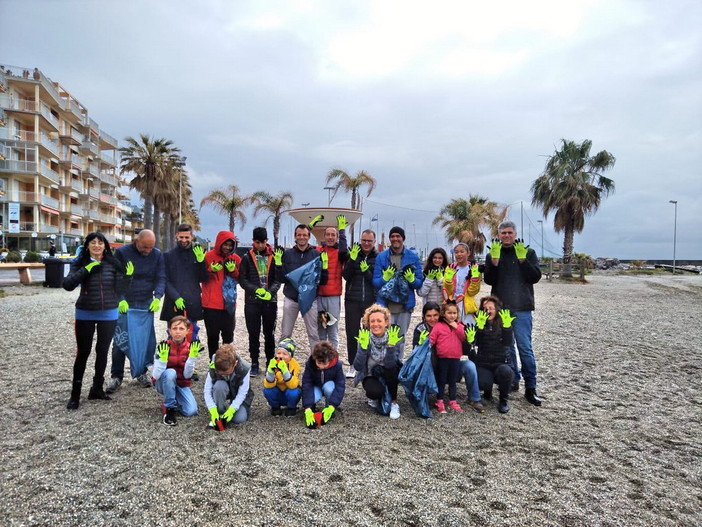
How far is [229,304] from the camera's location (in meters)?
5.40

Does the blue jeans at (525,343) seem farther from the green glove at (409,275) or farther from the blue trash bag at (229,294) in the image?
the blue trash bag at (229,294)

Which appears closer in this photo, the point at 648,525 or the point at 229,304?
the point at 648,525

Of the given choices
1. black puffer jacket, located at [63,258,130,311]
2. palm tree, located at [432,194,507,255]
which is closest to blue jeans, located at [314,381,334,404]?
black puffer jacket, located at [63,258,130,311]

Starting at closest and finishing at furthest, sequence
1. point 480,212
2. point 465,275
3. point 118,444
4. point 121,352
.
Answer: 1. point 118,444
2. point 121,352
3. point 465,275
4. point 480,212

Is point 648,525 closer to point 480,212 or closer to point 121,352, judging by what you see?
point 121,352

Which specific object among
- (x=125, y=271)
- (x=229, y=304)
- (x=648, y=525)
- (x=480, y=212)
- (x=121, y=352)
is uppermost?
(x=480, y=212)

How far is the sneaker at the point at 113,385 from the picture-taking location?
16.3 ft

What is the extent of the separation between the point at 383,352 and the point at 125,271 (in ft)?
9.64

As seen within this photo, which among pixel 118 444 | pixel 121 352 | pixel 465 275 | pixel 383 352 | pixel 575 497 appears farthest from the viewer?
pixel 465 275

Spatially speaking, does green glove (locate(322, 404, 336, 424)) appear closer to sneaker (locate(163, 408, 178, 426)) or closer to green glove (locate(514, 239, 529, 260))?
sneaker (locate(163, 408, 178, 426))

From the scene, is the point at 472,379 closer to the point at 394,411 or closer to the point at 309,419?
the point at 394,411

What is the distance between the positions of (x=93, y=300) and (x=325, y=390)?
252 cm

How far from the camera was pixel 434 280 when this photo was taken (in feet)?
18.2

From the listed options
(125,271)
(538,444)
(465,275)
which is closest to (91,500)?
(125,271)
